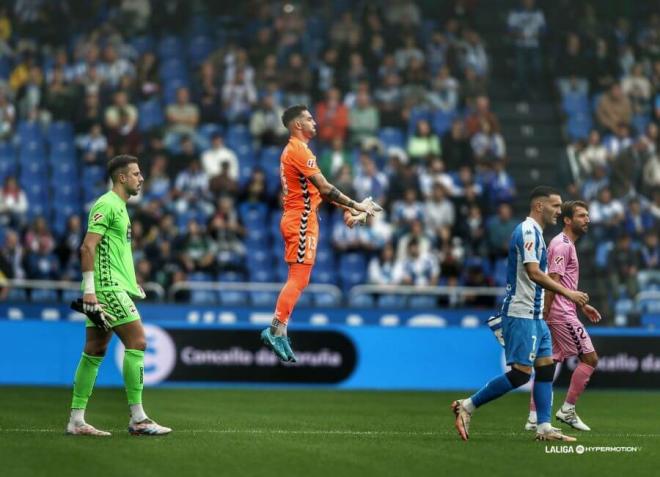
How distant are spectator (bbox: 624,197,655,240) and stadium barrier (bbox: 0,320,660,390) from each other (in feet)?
12.6

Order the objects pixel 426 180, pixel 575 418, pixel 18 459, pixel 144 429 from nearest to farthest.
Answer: pixel 18 459 → pixel 144 429 → pixel 575 418 → pixel 426 180

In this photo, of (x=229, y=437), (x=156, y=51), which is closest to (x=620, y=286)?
(x=156, y=51)

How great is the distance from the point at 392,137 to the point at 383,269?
4259mm

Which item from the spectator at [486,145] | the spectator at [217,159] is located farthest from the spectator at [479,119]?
the spectator at [217,159]

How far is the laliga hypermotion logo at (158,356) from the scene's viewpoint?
21.9m

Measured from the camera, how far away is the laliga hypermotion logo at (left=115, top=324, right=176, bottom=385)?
21.9 metres

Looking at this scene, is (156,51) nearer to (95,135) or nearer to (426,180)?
(95,135)

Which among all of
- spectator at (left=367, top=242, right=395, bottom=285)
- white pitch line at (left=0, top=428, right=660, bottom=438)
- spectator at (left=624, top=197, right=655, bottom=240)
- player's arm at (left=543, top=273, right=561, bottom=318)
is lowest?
white pitch line at (left=0, top=428, right=660, bottom=438)

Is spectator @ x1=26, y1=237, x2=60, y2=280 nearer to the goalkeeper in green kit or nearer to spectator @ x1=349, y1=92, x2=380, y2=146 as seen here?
spectator @ x1=349, y1=92, x2=380, y2=146

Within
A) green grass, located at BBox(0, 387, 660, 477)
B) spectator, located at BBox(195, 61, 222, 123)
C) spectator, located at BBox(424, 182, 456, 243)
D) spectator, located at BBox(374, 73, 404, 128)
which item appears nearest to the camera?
green grass, located at BBox(0, 387, 660, 477)

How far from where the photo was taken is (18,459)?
1005 centimetres

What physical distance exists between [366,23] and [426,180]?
17.8 ft

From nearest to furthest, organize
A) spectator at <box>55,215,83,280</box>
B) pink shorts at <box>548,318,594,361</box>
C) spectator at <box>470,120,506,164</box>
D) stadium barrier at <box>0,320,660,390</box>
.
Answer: pink shorts at <box>548,318,594,361</box>
stadium barrier at <box>0,320,660,390</box>
spectator at <box>55,215,83,280</box>
spectator at <box>470,120,506,164</box>

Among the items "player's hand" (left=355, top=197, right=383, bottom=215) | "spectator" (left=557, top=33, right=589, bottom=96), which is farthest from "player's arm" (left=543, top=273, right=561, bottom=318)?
"spectator" (left=557, top=33, right=589, bottom=96)
